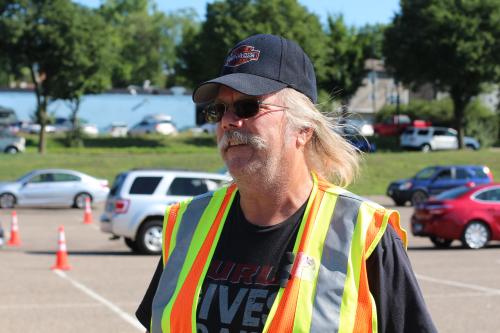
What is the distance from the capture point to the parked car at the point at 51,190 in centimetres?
3212

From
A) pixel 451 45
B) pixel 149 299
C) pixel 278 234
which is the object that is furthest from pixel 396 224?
pixel 451 45

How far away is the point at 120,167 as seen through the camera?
45.4 meters

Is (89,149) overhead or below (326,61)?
below

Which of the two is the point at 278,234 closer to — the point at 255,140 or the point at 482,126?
the point at 255,140

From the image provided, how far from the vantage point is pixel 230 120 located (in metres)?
3.17

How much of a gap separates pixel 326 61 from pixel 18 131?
2295cm

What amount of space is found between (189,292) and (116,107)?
274 feet

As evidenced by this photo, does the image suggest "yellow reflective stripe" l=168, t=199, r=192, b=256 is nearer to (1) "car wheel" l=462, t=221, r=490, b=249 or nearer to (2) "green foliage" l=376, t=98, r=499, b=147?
(1) "car wheel" l=462, t=221, r=490, b=249

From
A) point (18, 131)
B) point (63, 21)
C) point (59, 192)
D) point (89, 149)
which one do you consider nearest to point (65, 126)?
point (18, 131)

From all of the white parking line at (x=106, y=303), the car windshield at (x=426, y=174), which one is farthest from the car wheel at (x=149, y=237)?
the car windshield at (x=426, y=174)

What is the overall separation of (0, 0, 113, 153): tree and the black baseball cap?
4954 centimetres

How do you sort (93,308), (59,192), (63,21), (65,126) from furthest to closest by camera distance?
(65,126)
(63,21)
(59,192)
(93,308)

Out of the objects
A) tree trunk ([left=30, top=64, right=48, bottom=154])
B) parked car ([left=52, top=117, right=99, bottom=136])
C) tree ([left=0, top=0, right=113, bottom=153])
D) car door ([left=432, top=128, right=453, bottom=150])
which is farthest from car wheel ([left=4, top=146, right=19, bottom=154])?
car door ([left=432, top=128, right=453, bottom=150])

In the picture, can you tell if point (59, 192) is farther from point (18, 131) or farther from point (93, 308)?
point (18, 131)
